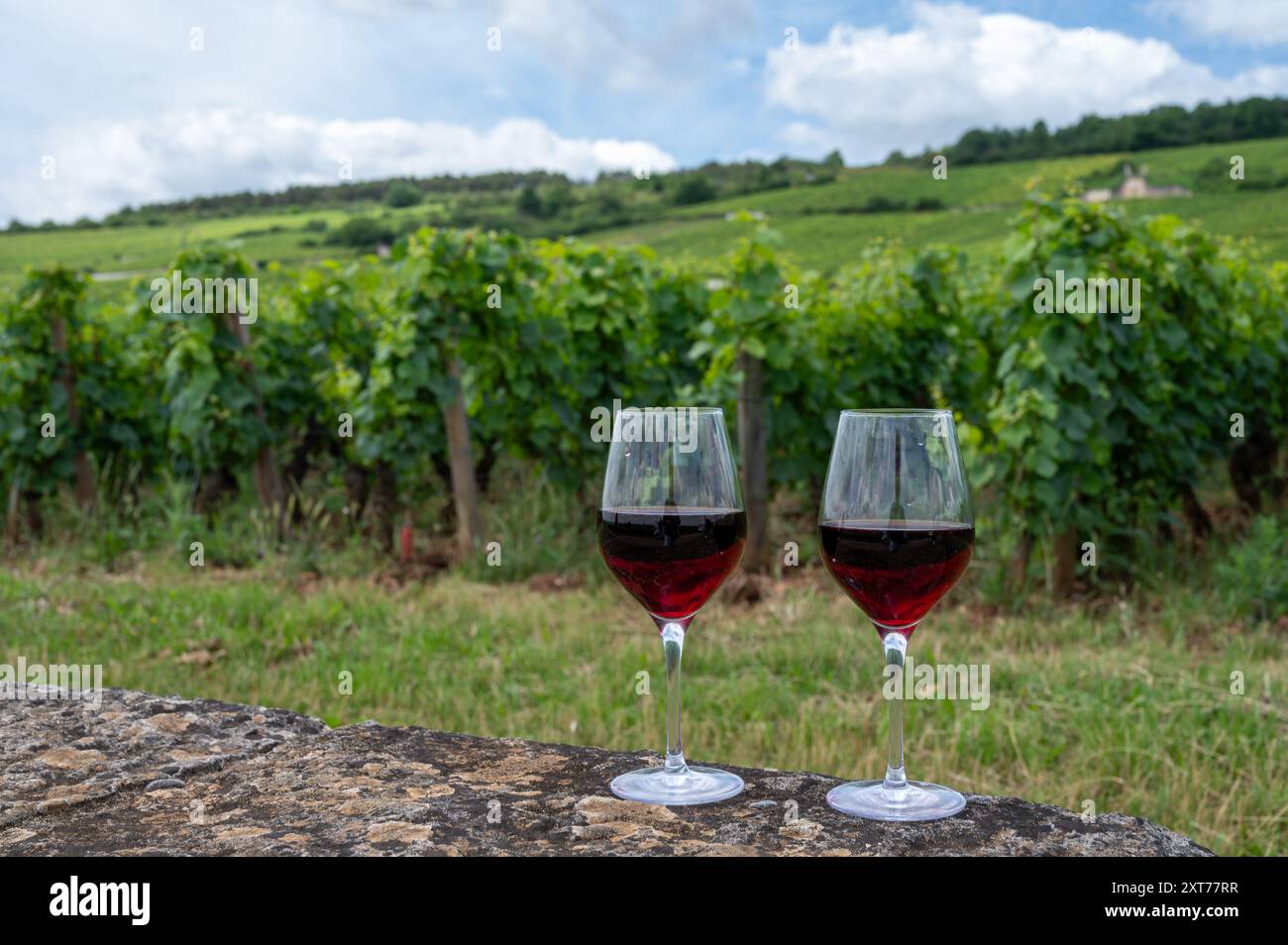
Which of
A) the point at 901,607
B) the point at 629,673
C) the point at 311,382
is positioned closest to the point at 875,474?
the point at 901,607

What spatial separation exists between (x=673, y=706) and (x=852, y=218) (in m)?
Answer: 33.3

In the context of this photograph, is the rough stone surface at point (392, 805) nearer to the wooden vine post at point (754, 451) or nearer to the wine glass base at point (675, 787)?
the wine glass base at point (675, 787)

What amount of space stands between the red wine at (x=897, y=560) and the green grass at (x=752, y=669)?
2.68m

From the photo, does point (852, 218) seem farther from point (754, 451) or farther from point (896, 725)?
point (896, 725)

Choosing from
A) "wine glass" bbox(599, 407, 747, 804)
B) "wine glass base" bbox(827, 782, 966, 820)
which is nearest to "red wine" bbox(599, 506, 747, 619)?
"wine glass" bbox(599, 407, 747, 804)

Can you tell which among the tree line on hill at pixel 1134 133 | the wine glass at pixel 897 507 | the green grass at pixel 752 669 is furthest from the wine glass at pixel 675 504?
the tree line on hill at pixel 1134 133

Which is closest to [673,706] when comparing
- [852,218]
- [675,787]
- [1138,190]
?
[675,787]

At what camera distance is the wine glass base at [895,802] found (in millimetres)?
1107

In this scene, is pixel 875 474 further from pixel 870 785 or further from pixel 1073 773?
pixel 1073 773

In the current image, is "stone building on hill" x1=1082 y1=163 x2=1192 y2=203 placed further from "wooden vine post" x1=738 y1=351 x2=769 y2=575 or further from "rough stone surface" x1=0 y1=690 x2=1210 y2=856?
"rough stone surface" x1=0 y1=690 x2=1210 y2=856

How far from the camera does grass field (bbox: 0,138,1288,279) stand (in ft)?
80.8

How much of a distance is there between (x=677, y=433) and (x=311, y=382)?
8003mm

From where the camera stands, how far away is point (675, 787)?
Answer: 116cm

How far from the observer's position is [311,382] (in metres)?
8.81
